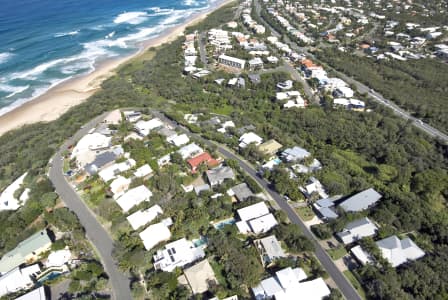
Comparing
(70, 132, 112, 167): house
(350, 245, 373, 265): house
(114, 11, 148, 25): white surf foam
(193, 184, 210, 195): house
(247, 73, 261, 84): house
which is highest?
(114, 11, 148, 25): white surf foam

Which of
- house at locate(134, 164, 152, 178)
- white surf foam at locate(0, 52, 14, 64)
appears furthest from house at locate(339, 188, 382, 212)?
white surf foam at locate(0, 52, 14, 64)

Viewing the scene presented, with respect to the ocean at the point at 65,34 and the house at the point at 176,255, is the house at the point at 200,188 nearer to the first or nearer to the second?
the house at the point at 176,255

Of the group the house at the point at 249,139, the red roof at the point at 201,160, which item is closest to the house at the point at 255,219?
the red roof at the point at 201,160

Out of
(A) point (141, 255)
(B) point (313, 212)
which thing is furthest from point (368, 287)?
(A) point (141, 255)

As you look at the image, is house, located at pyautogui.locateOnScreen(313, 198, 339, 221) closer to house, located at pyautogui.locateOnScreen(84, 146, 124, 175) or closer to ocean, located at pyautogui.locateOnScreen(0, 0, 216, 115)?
house, located at pyautogui.locateOnScreen(84, 146, 124, 175)

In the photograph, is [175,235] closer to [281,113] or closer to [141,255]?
[141,255]

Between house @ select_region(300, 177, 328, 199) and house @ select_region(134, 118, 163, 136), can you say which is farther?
house @ select_region(134, 118, 163, 136)
